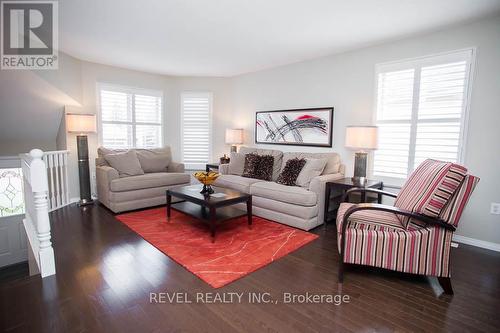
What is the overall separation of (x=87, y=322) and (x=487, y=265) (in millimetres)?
3443

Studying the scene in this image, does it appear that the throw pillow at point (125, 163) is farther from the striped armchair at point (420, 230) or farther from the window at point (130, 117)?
the striped armchair at point (420, 230)

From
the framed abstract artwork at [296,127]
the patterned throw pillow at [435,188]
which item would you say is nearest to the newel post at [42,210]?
the patterned throw pillow at [435,188]

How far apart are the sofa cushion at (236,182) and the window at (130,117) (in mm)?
2063

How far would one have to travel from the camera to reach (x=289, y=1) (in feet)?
8.07

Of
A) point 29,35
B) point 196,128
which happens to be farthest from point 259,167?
point 29,35

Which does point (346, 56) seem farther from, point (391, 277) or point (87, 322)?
point (87, 322)

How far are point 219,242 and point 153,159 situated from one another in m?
2.49

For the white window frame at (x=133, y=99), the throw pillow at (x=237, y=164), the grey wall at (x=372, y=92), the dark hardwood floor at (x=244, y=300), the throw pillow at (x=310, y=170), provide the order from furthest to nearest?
the white window frame at (x=133, y=99) < the throw pillow at (x=237, y=164) < the throw pillow at (x=310, y=170) < the grey wall at (x=372, y=92) < the dark hardwood floor at (x=244, y=300)

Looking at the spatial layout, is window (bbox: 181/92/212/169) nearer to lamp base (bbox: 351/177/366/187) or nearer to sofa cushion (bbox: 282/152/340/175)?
sofa cushion (bbox: 282/152/340/175)

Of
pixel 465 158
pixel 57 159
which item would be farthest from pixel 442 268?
pixel 57 159

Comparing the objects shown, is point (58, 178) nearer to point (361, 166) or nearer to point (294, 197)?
point (294, 197)

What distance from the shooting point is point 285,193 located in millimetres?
3473

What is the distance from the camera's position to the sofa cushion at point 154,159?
467 centimetres

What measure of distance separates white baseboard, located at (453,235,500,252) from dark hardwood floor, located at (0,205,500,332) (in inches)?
6.6
